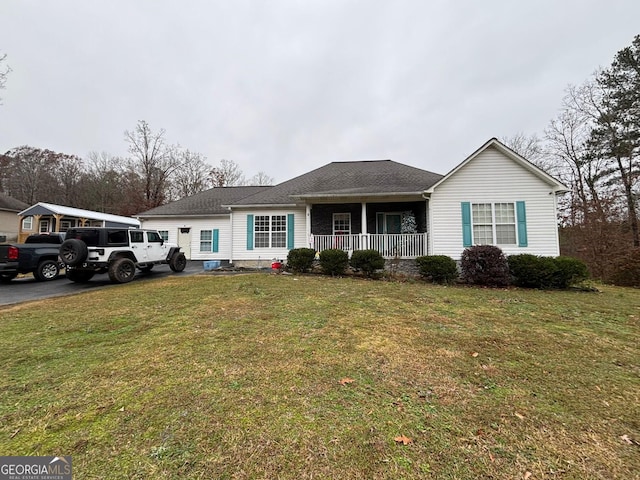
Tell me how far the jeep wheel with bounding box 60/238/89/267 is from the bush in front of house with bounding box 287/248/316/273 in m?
7.26

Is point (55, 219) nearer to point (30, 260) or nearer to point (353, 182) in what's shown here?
point (30, 260)

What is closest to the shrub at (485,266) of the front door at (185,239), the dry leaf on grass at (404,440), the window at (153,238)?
the dry leaf on grass at (404,440)

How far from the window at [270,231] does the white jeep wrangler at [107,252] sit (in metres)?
4.73

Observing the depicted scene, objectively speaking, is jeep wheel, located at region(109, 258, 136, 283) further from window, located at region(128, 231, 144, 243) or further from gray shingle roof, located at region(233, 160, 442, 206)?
gray shingle roof, located at region(233, 160, 442, 206)

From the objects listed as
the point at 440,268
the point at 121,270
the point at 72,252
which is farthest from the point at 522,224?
the point at 72,252

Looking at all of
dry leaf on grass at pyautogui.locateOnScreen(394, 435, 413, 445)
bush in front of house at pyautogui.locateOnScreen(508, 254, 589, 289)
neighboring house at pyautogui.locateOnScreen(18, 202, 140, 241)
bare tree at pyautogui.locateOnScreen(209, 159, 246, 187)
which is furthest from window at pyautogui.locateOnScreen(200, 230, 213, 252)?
bare tree at pyautogui.locateOnScreen(209, 159, 246, 187)

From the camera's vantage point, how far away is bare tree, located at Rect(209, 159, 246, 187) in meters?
33.2

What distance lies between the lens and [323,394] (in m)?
2.71

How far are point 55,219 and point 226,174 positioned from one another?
16.8 meters

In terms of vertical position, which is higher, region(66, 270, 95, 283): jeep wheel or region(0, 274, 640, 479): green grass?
region(66, 270, 95, 283): jeep wheel

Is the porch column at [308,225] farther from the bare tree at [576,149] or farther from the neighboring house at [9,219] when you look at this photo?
the neighboring house at [9,219]

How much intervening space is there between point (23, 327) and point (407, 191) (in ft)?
39.4

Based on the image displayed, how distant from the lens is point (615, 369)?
3.33 meters

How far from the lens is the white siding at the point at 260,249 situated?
13844 mm
